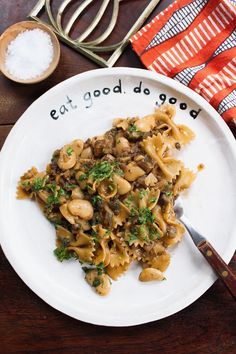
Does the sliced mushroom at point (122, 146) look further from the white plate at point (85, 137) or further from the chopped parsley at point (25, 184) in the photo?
the chopped parsley at point (25, 184)

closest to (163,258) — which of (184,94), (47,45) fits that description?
(184,94)

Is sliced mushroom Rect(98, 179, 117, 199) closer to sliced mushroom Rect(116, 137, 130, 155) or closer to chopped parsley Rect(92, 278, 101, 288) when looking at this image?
sliced mushroom Rect(116, 137, 130, 155)

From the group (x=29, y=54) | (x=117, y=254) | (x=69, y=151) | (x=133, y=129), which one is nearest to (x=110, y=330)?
(x=117, y=254)

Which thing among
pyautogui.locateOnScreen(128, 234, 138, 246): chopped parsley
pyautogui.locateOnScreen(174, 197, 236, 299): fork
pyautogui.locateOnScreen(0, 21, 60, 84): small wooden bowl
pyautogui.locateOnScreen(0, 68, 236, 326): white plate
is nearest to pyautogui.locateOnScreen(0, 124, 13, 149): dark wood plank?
pyautogui.locateOnScreen(0, 68, 236, 326): white plate

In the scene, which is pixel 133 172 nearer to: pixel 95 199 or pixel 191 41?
pixel 95 199

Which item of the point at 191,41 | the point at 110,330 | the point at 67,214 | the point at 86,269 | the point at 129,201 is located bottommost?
the point at 110,330

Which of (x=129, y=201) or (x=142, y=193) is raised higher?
(x=142, y=193)

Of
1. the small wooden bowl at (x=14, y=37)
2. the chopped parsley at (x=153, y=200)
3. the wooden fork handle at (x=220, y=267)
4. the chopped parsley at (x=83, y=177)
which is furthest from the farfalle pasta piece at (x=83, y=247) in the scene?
the small wooden bowl at (x=14, y=37)

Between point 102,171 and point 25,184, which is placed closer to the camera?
point 102,171
